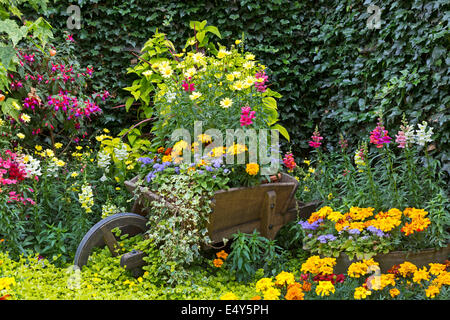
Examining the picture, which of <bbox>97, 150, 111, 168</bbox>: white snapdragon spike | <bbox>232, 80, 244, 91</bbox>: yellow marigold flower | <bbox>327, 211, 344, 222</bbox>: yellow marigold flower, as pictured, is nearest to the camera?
<bbox>327, 211, 344, 222</bbox>: yellow marigold flower

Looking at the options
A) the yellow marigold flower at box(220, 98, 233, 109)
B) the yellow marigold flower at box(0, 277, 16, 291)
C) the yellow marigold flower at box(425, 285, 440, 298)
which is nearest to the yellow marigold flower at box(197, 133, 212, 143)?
the yellow marigold flower at box(220, 98, 233, 109)

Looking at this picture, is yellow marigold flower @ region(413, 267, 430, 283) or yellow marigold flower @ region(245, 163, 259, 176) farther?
yellow marigold flower @ region(245, 163, 259, 176)

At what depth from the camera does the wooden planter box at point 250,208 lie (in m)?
2.77

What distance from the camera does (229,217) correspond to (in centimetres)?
285

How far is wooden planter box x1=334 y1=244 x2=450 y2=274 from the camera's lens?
2.70 metres

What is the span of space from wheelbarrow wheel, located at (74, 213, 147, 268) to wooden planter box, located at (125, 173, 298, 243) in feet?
0.41

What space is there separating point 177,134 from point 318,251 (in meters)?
1.20

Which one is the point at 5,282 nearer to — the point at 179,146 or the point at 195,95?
the point at 179,146

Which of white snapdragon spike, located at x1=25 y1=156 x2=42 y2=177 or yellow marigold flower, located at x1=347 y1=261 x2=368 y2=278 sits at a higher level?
white snapdragon spike, located at x1=25 y1=156 x2=42 y2=177

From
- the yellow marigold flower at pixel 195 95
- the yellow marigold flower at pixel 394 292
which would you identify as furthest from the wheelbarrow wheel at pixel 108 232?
the yellow marigold flower at pixel 394 292

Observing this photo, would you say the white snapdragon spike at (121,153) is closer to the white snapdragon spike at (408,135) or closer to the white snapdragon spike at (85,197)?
the white snapdragon spike at (85,197)

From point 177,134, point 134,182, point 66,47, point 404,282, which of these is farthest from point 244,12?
point 404,282

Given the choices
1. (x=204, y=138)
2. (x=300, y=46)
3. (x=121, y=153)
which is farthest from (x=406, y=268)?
(x=300, y=46)

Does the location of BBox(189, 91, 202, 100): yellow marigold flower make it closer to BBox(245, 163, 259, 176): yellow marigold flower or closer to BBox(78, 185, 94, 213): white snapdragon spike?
BBox(245, 163, 259, 176): yellow marigold flower
